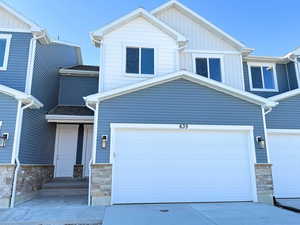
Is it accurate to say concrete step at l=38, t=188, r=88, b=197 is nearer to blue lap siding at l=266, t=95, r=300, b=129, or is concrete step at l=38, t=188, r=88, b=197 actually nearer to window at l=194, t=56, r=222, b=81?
window at l=194, t=56, r=222, b=81

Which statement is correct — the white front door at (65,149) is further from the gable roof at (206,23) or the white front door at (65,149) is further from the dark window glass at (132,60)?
the gable roof at (206,23)

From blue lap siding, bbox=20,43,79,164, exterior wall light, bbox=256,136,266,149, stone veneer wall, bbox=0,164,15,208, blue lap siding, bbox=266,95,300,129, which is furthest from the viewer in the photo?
blue lap siding, bbox=266,95,300,129

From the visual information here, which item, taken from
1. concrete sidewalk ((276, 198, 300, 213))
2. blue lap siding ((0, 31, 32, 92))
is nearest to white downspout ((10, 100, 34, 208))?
blue lap siding ((0, 31, 32, 92))

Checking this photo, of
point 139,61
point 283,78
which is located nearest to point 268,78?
point 283,78

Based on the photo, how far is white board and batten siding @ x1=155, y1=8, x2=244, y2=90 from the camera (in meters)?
10.7

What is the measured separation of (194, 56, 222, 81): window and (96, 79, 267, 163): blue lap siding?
102 inches

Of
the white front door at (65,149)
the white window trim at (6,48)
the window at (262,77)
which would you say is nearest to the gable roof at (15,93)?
the white window trim at (6,48)

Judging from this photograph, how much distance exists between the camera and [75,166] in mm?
10906

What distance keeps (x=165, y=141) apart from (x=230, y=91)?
2971 millimetres

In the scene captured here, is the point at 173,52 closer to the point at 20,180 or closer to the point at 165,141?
the point at 165,141

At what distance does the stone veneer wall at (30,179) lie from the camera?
7688 mm

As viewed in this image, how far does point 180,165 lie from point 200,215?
2014 millimetres

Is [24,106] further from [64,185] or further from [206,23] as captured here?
[206,23]

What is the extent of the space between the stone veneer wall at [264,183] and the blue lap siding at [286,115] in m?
1.94
